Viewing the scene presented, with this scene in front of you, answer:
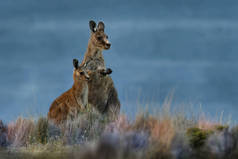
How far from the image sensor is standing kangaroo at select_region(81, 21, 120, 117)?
1218 centimetres

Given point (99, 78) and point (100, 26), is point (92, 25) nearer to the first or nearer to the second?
point (100, 26)

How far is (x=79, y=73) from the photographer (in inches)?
449

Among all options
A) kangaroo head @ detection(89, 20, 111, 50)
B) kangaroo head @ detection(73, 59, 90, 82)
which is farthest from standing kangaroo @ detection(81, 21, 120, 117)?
kangaroo head @ detection(73, 59, 90, 82)

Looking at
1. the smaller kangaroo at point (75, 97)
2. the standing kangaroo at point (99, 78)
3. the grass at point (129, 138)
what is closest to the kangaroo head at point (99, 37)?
the standing kangaroo at point (99, 78)

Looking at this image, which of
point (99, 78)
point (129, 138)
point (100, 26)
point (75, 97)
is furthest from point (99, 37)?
point (129, 138)

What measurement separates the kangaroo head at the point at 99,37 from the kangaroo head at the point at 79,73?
1.13 m

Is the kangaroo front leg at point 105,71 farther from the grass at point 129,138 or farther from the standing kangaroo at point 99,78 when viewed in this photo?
the grass at point 129,138

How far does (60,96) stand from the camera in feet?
41.3

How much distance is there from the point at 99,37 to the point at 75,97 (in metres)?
2.21

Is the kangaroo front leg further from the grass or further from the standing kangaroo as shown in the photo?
the grass

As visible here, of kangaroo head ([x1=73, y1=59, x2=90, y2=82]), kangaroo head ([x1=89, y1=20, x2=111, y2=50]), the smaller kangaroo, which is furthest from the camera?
kangaroo head ([x1=89, y1=20, x2=111, y2=50])

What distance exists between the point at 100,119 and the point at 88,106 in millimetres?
585

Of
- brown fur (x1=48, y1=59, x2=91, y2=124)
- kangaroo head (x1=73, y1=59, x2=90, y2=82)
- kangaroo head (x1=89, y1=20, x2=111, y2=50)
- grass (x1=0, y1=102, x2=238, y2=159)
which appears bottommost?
grass (x1=0, y1=102, x2=238, y2=159)

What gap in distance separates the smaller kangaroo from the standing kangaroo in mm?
287
